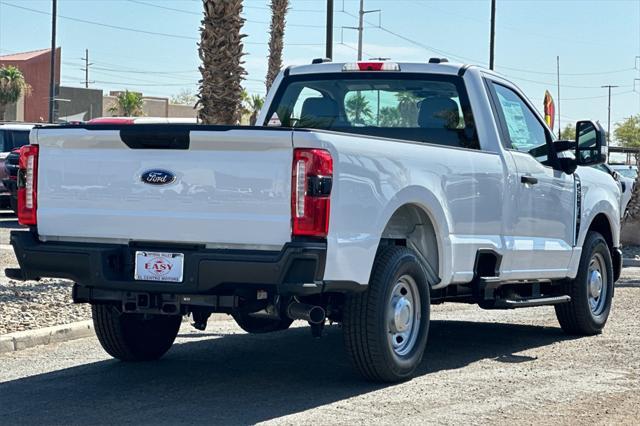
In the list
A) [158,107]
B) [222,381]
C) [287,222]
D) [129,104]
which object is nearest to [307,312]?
[287,222]

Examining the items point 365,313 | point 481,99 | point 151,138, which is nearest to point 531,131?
point 481,99

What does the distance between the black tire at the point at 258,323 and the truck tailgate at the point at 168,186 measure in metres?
1.04

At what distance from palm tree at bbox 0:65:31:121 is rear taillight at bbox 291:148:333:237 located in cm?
6633

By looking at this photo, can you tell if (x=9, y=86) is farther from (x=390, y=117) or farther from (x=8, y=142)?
(x=390, y=117)

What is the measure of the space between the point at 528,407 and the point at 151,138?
2.75m

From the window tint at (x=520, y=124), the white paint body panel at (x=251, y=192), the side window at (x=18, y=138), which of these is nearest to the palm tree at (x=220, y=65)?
the window tint at (x=520, y=124)

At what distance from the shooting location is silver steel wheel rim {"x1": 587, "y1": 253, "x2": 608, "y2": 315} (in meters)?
11.0

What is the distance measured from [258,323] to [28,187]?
1911mm

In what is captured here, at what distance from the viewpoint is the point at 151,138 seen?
7457 millimetres

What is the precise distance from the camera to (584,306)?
35.1 feet

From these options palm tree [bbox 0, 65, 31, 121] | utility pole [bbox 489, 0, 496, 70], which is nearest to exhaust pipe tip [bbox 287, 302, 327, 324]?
Result: utility pole [bbox 489, 0, 496, 70]

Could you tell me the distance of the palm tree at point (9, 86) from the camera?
70812 mm

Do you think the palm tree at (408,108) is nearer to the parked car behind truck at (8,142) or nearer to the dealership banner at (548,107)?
the parked car behind truck at (8,142)

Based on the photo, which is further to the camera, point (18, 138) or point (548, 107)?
point (548, 107)
